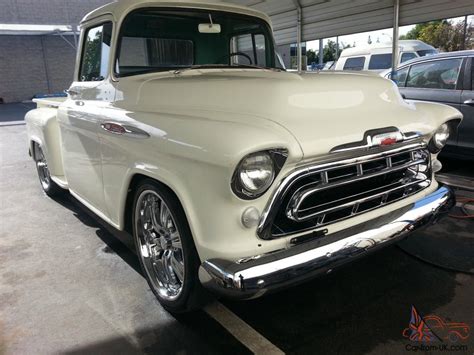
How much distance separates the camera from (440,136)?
293 centimetres

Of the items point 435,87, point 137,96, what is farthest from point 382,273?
point 435,87

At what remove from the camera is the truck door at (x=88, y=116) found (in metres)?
3.24

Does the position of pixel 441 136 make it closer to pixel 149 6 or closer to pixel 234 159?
pixel 234 159

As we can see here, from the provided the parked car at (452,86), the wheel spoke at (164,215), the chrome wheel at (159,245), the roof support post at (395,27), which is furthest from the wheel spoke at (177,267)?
the roof support post at (395,27)

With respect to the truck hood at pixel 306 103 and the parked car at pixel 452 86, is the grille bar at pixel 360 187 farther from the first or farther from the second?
the parked car at pixel 452 86

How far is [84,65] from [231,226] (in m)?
2.59

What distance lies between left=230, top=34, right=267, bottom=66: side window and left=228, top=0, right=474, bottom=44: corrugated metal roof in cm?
367

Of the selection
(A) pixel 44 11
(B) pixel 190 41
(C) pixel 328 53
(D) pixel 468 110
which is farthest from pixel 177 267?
(C) pixel 328 53

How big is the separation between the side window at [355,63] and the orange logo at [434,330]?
36.9 feet

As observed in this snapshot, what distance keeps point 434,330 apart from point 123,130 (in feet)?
7.53

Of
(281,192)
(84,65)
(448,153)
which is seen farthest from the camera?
(448,153)

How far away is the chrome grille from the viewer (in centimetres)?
213

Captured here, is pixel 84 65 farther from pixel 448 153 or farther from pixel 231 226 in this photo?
pixel 448 153

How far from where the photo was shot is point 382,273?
314cm
